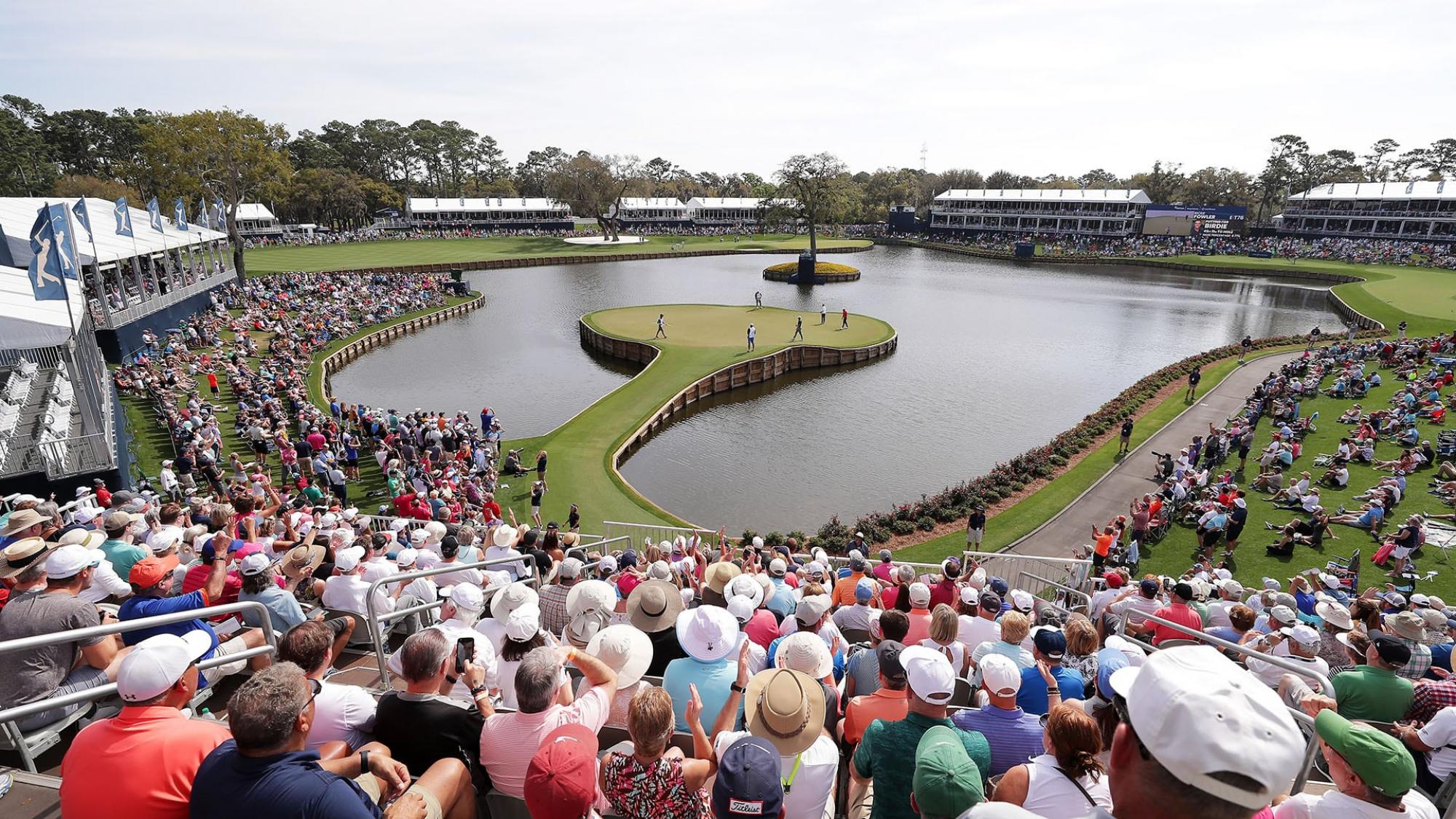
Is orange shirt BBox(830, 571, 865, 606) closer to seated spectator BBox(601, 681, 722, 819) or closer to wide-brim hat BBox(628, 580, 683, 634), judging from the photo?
wide-brim hat BBox(628, 580, 683, 634)

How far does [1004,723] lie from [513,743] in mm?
3269

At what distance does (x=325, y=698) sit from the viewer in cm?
438

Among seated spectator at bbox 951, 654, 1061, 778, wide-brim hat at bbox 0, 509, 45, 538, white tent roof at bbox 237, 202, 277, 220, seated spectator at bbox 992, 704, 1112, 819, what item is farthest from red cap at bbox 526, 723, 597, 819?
white tent roof at bbox 237, 202, 277, 220

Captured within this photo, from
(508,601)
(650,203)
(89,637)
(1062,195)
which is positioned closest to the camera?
(89,637)

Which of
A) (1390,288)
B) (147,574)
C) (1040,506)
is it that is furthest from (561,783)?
(1390,288)

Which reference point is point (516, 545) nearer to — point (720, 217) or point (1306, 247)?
point (1306, 247)

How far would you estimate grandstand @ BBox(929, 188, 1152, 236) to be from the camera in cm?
10138

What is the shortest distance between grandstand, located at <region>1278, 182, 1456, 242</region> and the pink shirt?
118m

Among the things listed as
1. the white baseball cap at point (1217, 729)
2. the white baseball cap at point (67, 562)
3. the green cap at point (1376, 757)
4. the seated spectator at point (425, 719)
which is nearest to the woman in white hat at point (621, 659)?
the seated spectator at point (425, 719)

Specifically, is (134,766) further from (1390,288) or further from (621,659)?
(1390,288)

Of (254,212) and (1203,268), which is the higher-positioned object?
(254,212)

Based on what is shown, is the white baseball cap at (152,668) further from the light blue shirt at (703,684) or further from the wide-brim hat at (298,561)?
the wide-brim hat at (298,561)

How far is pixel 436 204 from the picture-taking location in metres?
108

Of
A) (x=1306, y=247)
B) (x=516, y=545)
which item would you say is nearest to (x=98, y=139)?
(x=516, y=545)
